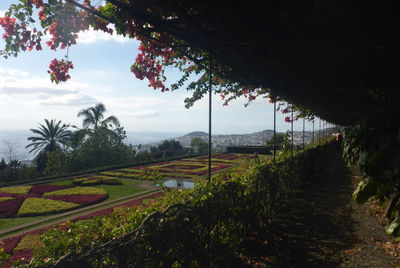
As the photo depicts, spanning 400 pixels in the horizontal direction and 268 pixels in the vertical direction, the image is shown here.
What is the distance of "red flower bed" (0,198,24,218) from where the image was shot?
10.3 metres

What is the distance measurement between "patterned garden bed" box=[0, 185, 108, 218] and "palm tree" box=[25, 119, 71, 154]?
1556 centimetres

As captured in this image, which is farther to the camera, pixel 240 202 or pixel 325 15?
pixel 240 202

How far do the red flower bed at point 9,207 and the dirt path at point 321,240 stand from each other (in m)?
9.86

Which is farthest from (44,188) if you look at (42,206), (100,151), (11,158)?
(11,158)

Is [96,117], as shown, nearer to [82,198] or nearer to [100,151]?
[100,151]

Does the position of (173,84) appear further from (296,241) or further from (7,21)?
(296,241)

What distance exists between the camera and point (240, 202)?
13.3 feet

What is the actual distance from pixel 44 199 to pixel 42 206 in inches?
62.0

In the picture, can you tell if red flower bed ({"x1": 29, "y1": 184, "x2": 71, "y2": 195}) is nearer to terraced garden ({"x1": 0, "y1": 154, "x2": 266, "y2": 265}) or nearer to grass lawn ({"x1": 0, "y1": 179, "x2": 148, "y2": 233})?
terraced garden ({"x1": 0, "y1": 154, "x2": 266, "y2": 265})

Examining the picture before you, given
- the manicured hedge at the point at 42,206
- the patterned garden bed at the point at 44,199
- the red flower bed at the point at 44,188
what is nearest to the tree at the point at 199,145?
the red flower bed at the point at 44,188

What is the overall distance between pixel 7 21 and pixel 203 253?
3.15m

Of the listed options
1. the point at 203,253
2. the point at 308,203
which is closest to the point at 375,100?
the point at 308,203

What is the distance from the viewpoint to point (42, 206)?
36.6ft

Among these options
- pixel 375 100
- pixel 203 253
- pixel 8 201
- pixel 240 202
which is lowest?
pixel 8 201
